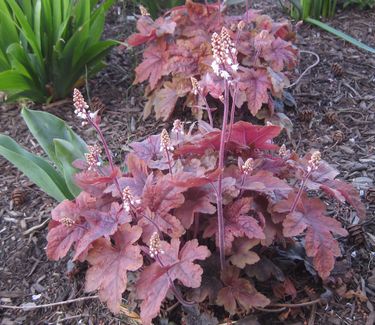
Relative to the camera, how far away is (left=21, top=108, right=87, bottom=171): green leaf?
1803 mm

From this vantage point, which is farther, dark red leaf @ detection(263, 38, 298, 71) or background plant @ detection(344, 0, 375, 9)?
background plant @ detection(344, 0, 375, 9)

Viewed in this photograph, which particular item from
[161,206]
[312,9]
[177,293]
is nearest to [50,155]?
[161,206]

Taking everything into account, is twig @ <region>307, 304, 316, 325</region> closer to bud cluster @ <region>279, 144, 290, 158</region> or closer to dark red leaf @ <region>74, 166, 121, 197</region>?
bud cluster @ <region>279, 144, 290, 158</region>

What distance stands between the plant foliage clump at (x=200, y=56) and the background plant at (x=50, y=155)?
0.59 meters

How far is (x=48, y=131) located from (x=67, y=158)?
228mm

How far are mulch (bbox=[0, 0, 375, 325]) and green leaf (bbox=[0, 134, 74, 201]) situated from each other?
251 millimetres

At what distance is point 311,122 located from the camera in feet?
7.85

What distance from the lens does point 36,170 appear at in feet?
5.47

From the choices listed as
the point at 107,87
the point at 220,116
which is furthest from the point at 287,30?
the point at 107,87

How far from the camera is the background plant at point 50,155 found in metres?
1.65

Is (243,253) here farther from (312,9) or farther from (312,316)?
(312,9)

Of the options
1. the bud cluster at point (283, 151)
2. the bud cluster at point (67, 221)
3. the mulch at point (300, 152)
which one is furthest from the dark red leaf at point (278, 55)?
the bud cluster at point (67, 221)

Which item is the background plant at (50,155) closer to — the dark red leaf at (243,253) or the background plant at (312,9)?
the dark red leaf at (243,253)

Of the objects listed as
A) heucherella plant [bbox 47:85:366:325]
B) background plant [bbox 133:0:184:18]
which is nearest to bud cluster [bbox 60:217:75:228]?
heucherella plant [bbox 47:85:366:325]
